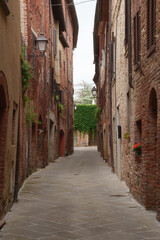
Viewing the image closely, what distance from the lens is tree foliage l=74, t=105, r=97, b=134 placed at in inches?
1734

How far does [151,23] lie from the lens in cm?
707

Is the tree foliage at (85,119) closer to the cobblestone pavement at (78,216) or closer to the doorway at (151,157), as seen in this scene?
the cobblestone pavement at (78,216)

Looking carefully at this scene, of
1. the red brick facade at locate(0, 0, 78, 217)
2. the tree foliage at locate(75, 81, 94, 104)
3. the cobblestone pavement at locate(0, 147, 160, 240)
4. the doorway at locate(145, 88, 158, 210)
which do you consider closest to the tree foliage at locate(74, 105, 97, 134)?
the red brick facade at locate(0, 0, 78, 217)

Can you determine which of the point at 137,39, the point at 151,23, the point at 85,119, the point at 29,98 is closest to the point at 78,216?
the point at 151,23

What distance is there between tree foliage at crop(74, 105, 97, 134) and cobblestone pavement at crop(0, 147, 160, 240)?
109ft

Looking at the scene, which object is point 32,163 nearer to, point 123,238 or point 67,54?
point 123,238

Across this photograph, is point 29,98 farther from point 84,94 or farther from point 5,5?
point 84,94

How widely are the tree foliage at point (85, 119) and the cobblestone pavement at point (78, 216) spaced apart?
1305 inches

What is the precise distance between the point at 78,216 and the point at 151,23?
360 cm

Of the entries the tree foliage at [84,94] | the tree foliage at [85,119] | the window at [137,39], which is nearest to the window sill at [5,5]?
the window at [137,39]

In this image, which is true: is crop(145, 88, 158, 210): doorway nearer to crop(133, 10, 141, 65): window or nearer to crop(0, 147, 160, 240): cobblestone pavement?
crop(0, 147, 160, 240): cobblestone pavement

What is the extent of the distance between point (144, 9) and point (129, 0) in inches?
82.1

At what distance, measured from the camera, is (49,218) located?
22.1ft

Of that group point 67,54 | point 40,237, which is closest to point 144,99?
point 40,237
